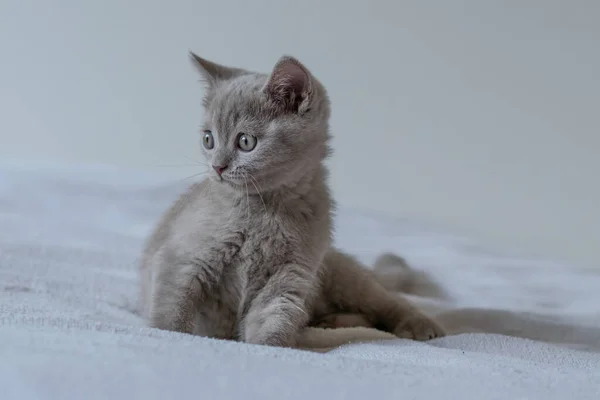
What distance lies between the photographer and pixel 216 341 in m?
0.92

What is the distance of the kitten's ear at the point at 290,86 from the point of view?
119 centimetres

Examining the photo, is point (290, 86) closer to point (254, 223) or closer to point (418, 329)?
point (254, 223)

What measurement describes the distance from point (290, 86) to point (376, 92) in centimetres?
130

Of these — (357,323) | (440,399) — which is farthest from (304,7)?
(440,399)

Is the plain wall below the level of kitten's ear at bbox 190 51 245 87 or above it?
above

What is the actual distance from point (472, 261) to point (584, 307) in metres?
0.43

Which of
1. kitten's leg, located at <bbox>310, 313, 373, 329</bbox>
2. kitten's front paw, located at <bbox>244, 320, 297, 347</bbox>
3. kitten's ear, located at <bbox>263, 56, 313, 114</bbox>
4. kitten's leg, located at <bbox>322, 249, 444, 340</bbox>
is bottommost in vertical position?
kitten's front paw, located at <bbox>244, 320, 297, 347</bbox>

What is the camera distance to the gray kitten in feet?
3.88

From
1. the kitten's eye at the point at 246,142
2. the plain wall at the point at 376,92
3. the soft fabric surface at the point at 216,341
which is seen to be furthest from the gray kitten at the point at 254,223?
the plain wall at the point at 376,92

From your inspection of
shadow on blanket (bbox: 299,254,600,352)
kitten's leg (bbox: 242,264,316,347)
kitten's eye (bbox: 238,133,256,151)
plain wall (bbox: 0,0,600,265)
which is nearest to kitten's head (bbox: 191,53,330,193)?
kitten's eye (bbox: 238,133,256,151)

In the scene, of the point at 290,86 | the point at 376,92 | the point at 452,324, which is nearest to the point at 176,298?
the point at 290,86

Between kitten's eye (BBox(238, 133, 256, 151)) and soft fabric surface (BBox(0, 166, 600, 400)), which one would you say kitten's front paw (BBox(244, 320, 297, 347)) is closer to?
soft fabric surface (BBox(0, 166, 600, 400))

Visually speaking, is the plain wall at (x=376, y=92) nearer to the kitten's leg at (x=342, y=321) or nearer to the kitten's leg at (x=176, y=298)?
the kitten's leg at (x=342, y=321)

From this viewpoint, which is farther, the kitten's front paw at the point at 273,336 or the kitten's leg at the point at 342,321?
the kitten's leg at the point at 342,321
